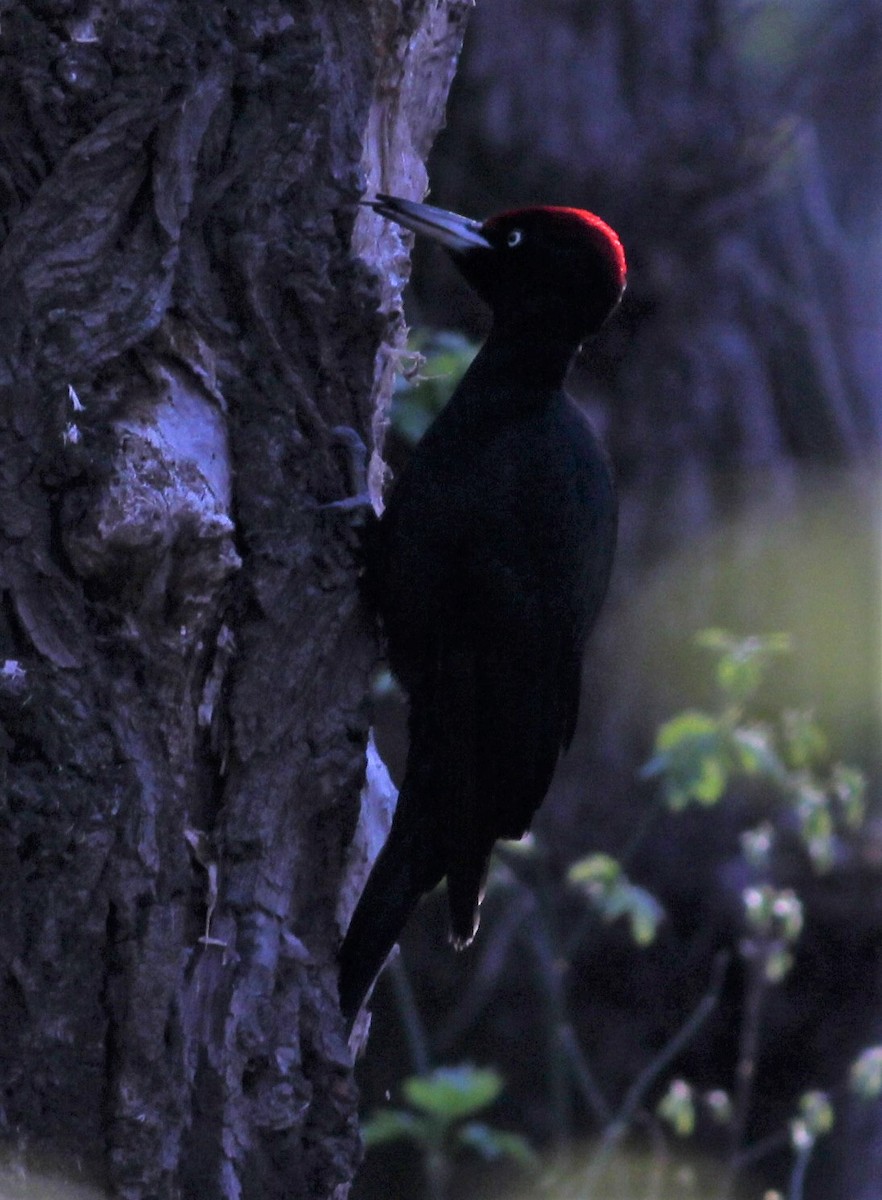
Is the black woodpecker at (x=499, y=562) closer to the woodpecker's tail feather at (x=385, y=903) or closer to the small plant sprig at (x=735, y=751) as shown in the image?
the woodpecker's tail feather at (x=385, y=903)

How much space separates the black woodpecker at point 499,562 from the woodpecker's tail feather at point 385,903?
2 centimetres

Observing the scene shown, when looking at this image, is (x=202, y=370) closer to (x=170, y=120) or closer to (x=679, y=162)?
(x=170, y=120)

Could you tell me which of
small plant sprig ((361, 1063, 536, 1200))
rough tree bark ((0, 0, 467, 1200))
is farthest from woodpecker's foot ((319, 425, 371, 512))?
small plant sprig ((361, 1063, 536, 1200))

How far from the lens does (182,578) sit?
184cm

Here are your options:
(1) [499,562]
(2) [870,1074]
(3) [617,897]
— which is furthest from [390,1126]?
(1) [499,562]

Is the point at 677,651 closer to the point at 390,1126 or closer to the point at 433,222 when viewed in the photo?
the point at 390,1126

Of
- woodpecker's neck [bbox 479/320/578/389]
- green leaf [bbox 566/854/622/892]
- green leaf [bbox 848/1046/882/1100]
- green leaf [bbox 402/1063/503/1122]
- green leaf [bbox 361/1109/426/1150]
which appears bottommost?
green leaf [bbox 361/1109/426/1150]

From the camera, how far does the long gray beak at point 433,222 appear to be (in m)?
2.30

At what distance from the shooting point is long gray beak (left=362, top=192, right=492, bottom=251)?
230cm

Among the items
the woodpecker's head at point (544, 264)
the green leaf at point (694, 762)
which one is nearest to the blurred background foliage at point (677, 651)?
the green leaf at point (694, 762)

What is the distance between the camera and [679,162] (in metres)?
4.60

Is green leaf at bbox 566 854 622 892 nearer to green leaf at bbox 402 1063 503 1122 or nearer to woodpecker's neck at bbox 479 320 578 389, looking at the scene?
green leaf at bbox 402 1063 503 1122

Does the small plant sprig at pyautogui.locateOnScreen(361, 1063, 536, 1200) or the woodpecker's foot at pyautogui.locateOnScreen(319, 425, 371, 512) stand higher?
the woodpecker's foot at pyautogui.locateOnScreen(319, 425, 371, 512)

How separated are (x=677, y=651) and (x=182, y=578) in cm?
316
